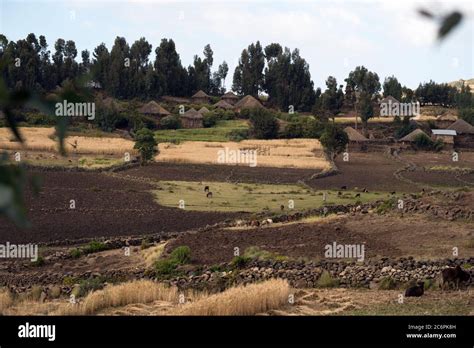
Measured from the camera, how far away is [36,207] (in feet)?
94.3

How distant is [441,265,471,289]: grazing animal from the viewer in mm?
13766

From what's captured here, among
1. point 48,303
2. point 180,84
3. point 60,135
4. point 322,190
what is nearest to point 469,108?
point 180,84

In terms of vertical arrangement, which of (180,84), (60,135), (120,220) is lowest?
(120,220)

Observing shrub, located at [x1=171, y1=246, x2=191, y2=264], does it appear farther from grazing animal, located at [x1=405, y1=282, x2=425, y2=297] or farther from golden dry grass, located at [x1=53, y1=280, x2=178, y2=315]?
grazing animal, located at [x1=405, y1=282, x2=425, y2=297]

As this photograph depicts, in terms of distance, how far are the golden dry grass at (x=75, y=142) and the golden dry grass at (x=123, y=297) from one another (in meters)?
35.3

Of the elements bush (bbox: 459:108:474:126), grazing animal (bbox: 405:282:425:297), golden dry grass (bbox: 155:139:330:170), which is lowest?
grazing animal (bbox: 405:282:425:297)

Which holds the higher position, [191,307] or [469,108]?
[469,108]

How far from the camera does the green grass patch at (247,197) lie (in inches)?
1208

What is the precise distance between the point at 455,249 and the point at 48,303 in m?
9.80

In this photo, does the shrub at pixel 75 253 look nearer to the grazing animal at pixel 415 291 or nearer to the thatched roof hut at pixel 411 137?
the grazing animal at pixel 415 291

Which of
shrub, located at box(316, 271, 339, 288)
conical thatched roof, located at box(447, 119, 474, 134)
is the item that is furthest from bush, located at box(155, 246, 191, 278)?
conical thatched roof, located at box(447, 119, 474, 134)

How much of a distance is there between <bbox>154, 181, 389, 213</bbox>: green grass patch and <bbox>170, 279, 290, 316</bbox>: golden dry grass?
16502 mm
